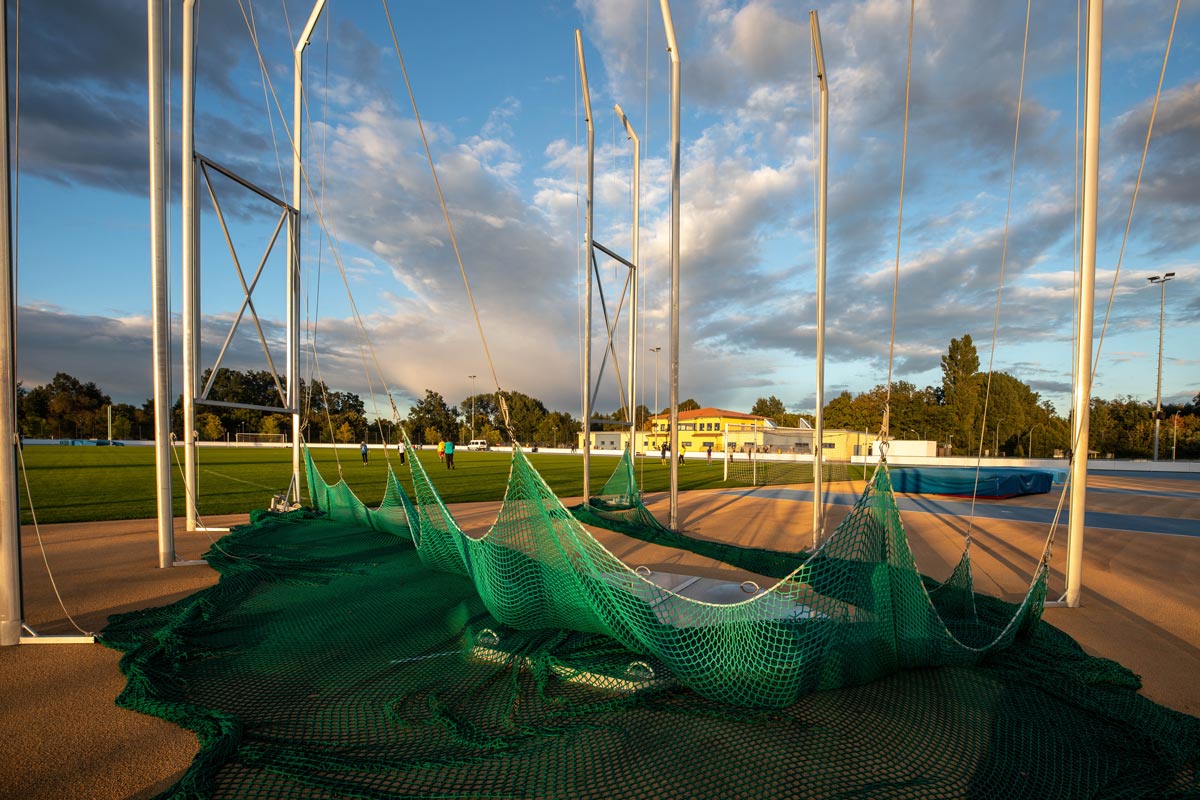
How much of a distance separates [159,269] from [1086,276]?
31.2 ft

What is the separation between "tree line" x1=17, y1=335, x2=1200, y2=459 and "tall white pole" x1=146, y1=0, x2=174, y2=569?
38.7 meters

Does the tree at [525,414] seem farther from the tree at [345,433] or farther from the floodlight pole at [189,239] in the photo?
the floodlight pole at [189,239]

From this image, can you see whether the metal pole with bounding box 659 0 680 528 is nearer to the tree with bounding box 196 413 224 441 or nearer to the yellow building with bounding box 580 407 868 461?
the yellow building with bounding box 580 407 868 461

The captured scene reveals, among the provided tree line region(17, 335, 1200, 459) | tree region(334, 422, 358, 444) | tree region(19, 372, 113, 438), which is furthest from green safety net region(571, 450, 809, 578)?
tree region(19, 372, 113, 438)

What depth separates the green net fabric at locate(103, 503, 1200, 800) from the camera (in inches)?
103

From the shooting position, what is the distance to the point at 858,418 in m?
73.5

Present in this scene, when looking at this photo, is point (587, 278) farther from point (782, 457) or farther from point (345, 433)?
point (345, 433)

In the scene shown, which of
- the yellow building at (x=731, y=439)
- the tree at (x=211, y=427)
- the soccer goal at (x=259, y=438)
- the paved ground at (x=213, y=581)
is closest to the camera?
the paved ground at (x=213, y=581)

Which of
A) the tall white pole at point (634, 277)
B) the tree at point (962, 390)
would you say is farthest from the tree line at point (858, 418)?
the tall white pole at point (634, 277)

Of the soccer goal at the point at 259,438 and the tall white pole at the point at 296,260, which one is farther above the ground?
the tall white pole at the point at 296,260

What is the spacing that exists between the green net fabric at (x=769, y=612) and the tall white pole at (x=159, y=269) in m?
4.22

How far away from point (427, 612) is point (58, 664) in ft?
7.96

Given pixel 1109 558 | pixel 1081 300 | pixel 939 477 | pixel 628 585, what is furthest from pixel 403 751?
pixel 939 477

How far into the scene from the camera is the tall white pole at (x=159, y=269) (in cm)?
636
